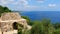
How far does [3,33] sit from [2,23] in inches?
71.8

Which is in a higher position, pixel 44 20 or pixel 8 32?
pixel 44 20

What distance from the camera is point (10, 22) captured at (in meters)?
24.8

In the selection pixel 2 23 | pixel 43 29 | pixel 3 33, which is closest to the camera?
pixel 43 29

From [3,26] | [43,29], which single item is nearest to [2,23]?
[3,26]

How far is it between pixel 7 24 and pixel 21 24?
1.74m

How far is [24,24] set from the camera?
2536 cm

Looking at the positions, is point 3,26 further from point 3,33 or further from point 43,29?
point 43,29

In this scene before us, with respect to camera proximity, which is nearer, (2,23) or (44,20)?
(44,20)

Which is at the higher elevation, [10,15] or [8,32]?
[10,15]

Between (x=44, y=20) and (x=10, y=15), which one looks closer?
(x=44, y=20)

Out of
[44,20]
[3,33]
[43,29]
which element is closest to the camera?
[43,29]

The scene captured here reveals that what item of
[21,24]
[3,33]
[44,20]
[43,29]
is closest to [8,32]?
[3,33]

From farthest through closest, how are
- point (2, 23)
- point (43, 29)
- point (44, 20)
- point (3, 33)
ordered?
point (2, 23) → point (3, 33) → point (44, 20) → point (43, 29)

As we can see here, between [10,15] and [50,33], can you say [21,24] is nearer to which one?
[10,15]
